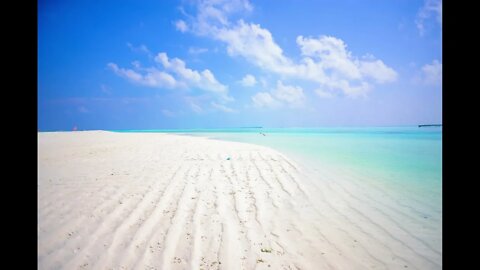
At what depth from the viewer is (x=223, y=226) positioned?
4.38 metres

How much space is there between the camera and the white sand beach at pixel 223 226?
3.43 m

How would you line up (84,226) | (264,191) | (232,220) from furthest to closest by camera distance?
(264,191) → (232,220) → (84,226)

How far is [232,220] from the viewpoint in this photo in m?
4.64

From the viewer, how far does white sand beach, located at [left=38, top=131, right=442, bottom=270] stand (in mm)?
3428
